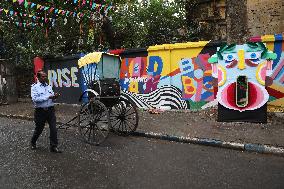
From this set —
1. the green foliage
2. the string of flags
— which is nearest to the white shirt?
the string of flags

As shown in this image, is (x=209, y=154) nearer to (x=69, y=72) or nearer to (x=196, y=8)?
(x=69, y=72)

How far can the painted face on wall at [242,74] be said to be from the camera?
866 centimetres

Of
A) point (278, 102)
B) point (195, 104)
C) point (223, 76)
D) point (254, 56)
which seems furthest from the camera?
point (195, 104)

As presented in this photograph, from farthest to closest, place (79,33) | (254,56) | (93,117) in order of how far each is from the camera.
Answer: (79,33) < (254,56) < (93,117)

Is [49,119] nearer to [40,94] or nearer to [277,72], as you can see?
[40,94]

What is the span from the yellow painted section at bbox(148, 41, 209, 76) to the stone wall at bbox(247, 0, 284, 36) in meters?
5.00

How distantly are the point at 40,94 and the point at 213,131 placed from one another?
4413 millimetres

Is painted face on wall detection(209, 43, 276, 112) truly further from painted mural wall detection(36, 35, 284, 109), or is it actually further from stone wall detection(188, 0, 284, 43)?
painted mural wall detection(36, 35, 284, 109)

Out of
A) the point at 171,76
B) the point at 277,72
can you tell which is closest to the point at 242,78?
the point at 277,72

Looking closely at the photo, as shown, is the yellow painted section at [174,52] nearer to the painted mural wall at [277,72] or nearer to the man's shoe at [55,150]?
the painted mural wall at [277,72]

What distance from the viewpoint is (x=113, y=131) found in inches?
334

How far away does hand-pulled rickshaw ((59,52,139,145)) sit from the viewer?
7.30 metres

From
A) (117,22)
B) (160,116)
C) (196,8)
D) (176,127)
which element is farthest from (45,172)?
(196,8)

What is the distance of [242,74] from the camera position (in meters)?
8.89
